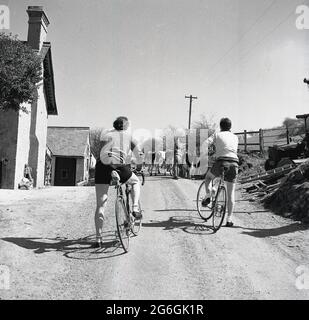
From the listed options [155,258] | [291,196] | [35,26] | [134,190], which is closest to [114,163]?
[134,190]

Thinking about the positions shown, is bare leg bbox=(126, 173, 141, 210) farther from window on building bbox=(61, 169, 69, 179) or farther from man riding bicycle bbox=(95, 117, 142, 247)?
window on building bbox=(61, 169, 69, 179)

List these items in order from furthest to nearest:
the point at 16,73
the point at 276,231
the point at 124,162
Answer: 1. the point at 16,73
2. the point at 276,231
3. the point at 124,162

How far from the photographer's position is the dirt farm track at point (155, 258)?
391 cm

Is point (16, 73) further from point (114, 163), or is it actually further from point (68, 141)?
point (68, 141)

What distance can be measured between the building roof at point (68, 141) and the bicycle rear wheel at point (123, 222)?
30589 mm

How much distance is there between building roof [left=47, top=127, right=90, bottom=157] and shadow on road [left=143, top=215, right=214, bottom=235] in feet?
95.4

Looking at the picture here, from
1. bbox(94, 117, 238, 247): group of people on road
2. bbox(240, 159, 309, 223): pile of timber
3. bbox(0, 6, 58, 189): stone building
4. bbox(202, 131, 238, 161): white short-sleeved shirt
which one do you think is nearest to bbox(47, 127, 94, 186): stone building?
bbox(0, 6, 58, 189): stone building

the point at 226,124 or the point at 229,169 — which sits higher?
the point at 226,124

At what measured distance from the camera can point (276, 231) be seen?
6457mm

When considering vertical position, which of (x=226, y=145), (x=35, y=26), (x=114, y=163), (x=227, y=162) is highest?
(x=35, y=26)

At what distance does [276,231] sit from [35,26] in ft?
64.7

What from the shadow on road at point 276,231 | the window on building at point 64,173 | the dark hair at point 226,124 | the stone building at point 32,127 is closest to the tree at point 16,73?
the stone building at point 32,127

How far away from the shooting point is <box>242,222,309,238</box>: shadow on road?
6.20m
